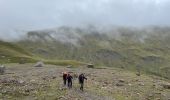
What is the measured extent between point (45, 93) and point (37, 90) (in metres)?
2.07

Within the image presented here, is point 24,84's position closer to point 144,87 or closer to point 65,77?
point 65,77

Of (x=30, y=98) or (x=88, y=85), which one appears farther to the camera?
(x=88, y=85)

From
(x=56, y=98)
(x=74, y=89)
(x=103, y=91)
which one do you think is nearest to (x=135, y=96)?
(x=103, y=91)

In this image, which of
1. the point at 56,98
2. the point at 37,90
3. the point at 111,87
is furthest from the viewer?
the point at 111,87

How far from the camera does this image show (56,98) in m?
50.7

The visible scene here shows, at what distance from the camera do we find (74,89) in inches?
2296

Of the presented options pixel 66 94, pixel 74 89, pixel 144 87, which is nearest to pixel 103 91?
pixel 74 89

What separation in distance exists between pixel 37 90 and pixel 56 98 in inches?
207

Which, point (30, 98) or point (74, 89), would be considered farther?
point (74, 89)

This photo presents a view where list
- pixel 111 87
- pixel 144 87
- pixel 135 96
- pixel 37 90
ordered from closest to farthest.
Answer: pixel 37 90 → pixel 135 96 → pixel 111 87 → pixel 144 87

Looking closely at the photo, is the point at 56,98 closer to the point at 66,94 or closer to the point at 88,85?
the point at 66,94

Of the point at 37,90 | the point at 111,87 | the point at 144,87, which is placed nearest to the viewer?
the point at 37,90

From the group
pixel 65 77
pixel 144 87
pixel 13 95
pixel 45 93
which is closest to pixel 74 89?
pixel 65 77

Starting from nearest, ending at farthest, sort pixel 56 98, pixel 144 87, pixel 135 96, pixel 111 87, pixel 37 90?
pixel 56 98
pixel 37 90
pixel 135 96
pixel 111 87
pixel 144 87
